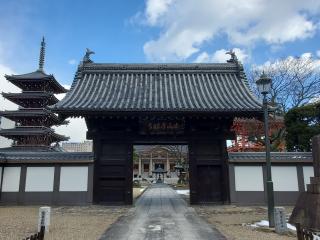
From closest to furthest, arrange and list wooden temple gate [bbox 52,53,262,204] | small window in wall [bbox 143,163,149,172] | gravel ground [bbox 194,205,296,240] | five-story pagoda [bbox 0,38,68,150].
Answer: gravel ground [bbox 194,205,296,240] < wooden temple gate [bbox 52,53,262,204] < five-story pagoda [bbox 0,38,68,150] < small window in wall [bbox 143,163,149,172]

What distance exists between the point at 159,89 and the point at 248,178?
23.9 ft

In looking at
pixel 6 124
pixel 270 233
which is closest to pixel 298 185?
pixel 270 233

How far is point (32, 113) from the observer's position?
28922 mm

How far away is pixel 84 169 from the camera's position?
1677cm

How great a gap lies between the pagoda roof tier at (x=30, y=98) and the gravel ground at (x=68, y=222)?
1620 cm

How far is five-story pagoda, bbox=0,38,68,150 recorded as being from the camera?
28.7 metres

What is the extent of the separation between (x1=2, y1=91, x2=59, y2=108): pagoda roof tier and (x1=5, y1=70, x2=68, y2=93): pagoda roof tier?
0.74 meters

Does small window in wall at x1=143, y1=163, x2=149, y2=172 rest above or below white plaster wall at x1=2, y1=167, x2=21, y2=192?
above

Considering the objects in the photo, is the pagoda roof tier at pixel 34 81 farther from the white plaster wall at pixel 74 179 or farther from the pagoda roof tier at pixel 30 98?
the white plaster wall at pixel 74 179

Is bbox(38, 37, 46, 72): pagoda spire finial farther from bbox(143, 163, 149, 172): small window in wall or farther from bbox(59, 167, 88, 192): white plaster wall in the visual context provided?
bbox(143, 163, 149, 172): small window in wall

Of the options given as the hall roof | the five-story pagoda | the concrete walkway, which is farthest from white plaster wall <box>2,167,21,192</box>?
the five-story pagoda

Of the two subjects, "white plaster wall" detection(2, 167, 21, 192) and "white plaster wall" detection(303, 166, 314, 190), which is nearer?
"white plaster wall" detection(303, 166, 314, 190)

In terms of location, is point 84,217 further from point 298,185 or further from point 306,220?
point 298,185

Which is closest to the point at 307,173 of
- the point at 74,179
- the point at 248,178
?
the point at 248,178
